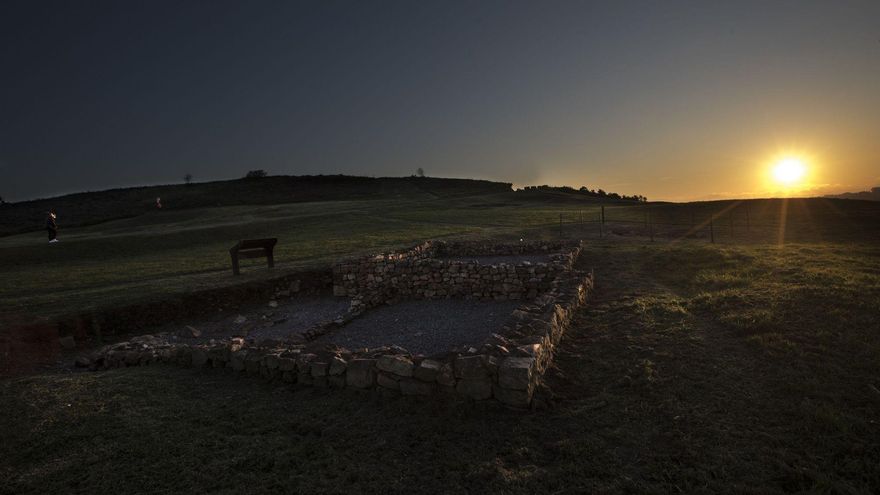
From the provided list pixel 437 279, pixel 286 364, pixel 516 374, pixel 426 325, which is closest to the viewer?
pixel 516 374

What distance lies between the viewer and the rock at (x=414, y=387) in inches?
271

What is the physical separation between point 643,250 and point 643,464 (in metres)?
16.8

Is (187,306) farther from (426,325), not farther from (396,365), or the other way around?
(396,365)

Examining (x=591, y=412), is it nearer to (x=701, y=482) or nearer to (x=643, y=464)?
(x=643, y=464)

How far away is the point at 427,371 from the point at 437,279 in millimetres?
9385

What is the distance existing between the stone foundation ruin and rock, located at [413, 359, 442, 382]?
0.05 feet

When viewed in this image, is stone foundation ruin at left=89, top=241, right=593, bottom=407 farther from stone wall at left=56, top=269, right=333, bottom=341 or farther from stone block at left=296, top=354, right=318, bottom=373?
stone wall at left=56, top=269, right=333, bottom=341

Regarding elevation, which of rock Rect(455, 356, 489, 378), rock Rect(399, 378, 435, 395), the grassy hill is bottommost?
rock Rect(399, 378, 435, 395)

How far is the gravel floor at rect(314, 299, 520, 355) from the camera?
38.3 ft

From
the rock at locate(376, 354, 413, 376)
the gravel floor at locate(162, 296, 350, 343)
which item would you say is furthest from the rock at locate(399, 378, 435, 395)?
the gravel floor at locate(162, 296, 350, 343)

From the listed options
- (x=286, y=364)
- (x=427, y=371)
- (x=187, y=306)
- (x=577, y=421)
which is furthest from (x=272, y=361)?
(x=187, y=306)

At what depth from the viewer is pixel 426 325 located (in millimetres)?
13180

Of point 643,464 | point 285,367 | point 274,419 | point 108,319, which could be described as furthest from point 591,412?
point 108,319

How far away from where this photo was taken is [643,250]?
2011 cm
